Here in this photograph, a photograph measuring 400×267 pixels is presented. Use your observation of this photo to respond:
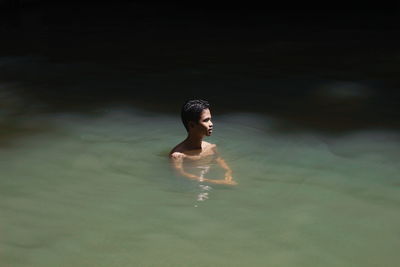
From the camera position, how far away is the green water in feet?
13.6

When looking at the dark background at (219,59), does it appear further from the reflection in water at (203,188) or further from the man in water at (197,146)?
the reflection in water at (203,188)

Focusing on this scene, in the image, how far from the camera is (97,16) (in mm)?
13164

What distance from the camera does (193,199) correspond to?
495 centimetres

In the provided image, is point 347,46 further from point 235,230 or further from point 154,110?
point 235,230

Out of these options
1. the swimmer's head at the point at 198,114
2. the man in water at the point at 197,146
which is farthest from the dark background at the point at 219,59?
the swimmer's head at the point at 198,114

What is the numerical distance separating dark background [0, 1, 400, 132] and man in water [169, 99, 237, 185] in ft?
4.00

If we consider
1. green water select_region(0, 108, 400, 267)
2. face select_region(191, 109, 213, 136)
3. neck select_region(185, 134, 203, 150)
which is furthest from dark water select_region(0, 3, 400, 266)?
face select_region(191, 109, 213, 136)

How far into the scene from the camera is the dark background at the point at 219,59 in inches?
289

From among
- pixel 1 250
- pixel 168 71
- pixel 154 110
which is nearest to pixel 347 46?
pixel 168 71

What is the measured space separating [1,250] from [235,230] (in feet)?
5.10

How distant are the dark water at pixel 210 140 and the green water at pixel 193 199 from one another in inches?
0.6

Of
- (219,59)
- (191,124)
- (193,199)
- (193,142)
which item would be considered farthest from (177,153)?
(219,59)

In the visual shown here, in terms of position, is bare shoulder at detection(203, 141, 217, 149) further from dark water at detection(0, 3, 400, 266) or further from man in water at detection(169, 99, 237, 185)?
dark water at detection(0, 3, 400, 266)

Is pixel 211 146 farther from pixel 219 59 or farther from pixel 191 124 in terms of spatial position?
pixel 219 59
